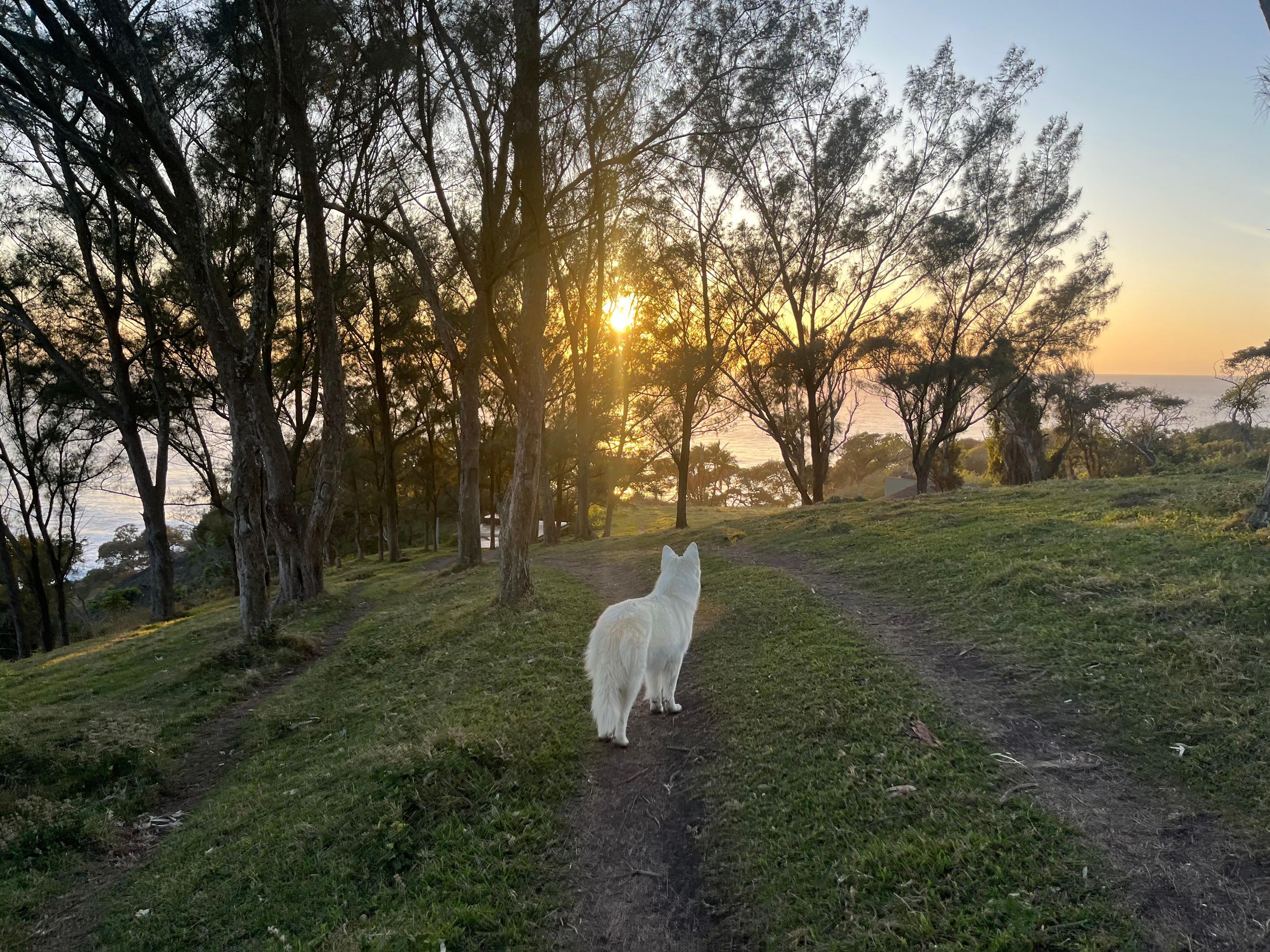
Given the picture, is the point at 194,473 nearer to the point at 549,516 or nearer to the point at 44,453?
the point at 44,453

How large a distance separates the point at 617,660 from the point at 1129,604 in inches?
272

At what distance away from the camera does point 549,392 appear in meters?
36.0

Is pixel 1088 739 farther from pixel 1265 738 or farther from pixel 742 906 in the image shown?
pixel 742 906

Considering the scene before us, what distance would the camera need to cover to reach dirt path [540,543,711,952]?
177 inches

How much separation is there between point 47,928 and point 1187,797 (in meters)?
8.85

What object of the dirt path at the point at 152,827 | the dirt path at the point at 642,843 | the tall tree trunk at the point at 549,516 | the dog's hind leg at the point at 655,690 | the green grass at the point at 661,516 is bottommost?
the dirt path at the point at 642,843

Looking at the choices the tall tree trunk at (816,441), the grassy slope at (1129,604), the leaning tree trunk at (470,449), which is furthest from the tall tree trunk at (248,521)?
the tall tree trunk at (816,441)

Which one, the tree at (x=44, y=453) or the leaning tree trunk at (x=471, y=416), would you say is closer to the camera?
the leaning tree trunk at (x=471, y=416)

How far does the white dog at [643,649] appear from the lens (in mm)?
6430

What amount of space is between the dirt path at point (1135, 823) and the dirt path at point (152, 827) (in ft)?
24.1

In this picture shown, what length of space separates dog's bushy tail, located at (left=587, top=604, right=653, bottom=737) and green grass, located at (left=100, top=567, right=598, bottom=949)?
669 mm

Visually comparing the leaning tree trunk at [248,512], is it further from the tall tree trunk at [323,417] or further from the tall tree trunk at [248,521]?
the tall tree trunk at [323,417]

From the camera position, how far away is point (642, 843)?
5461 mm

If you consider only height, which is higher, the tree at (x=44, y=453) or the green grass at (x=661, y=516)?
the tree at (x=44, y=453)
